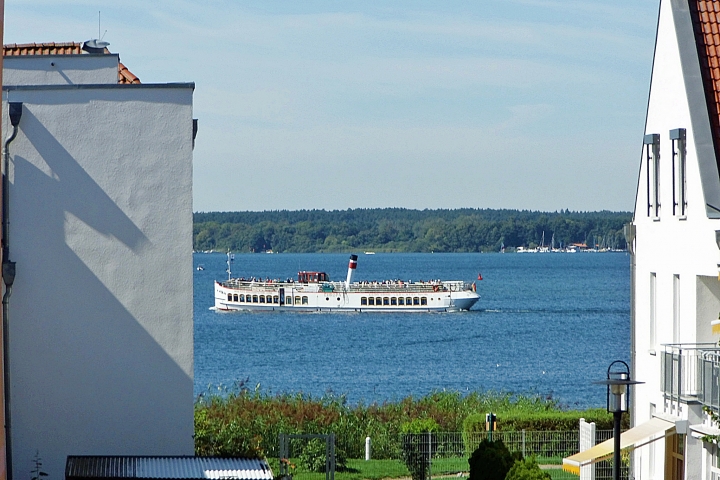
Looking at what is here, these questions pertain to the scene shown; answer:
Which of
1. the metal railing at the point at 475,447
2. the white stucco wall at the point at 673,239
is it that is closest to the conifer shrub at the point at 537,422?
the metal railing at the point at 475,447

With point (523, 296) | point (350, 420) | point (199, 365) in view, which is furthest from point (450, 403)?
point (523, 296)

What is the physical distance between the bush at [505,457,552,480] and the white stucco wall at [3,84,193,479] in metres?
4.73

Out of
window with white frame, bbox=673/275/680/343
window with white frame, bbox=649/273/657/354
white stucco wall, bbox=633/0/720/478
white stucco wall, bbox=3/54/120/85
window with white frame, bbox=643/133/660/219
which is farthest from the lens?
window with white frame, bbox=649/273/657/354

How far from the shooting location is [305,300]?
Answer: 110 metres

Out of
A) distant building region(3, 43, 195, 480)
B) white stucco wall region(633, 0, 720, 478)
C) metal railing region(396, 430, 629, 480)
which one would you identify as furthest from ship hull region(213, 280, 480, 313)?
distant building region(3, 43, 195, 480)

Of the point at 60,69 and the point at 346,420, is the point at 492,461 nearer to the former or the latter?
the point at 60,69

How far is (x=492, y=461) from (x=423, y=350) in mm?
62275

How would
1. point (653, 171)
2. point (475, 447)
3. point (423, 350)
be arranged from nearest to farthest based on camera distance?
point (653, 171)
point (475, 447)
point (423, 350)

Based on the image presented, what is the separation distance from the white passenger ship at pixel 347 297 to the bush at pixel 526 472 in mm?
93073

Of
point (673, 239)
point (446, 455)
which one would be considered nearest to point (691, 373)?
point (673, 239)

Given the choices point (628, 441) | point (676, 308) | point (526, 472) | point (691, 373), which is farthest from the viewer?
point (676, 308)

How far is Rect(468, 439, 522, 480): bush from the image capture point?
41.0 ft

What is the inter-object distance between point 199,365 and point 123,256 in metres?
51.2

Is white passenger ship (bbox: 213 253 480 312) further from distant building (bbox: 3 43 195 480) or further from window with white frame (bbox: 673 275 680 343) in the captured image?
distant building (bbox: 3 43 195 480)
